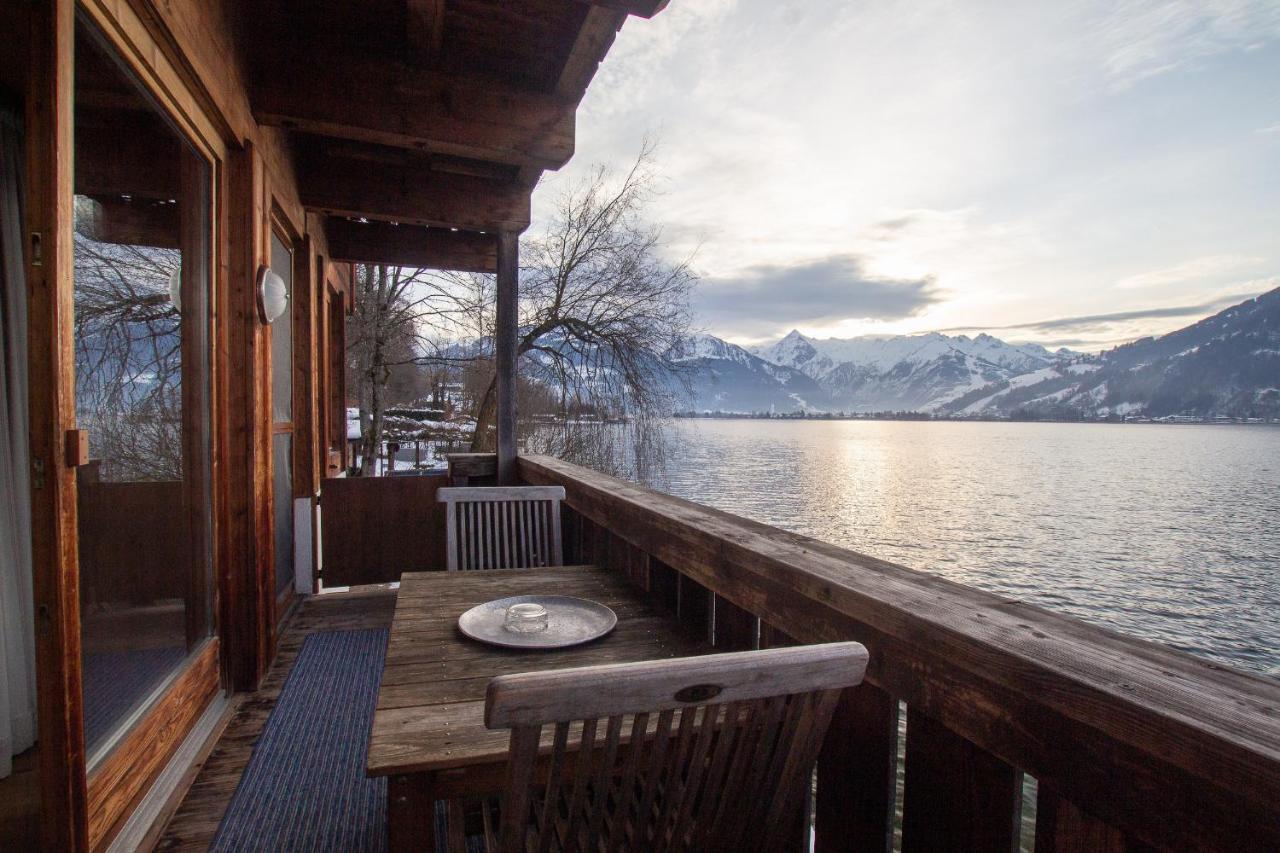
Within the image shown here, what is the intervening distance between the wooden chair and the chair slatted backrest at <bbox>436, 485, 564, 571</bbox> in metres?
1.55

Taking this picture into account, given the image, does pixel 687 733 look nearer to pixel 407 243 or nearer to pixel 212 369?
pixel 212 369

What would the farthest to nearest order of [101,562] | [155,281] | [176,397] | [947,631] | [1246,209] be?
1. [1246,209]
2. [176,397]
3. [155,281]
4. [101,562]
5. [947,631]

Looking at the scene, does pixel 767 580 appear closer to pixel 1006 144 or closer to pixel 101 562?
pixel 101 562

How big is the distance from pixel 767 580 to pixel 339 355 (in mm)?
5951

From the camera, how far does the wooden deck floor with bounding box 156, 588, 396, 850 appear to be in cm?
176

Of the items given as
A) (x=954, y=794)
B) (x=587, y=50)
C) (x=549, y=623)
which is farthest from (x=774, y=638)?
(x=587, y=50)

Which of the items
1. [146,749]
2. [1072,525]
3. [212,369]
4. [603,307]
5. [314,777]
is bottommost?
[1072,525]

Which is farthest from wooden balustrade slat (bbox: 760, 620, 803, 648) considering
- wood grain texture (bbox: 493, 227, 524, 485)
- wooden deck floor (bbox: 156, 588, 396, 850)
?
wood grain texture (bbox: 493, 227, 524, 485)

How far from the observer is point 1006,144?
468 inches

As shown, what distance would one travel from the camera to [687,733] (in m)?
0.74

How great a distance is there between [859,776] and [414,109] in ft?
9.19

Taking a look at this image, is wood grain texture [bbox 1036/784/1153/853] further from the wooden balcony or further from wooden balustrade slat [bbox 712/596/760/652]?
wooden balustrade slat [bbox 712/596/760/652]

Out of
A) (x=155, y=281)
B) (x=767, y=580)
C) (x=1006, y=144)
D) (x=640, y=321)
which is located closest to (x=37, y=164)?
(x=155, y=281)

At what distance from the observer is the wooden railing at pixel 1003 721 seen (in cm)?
54
